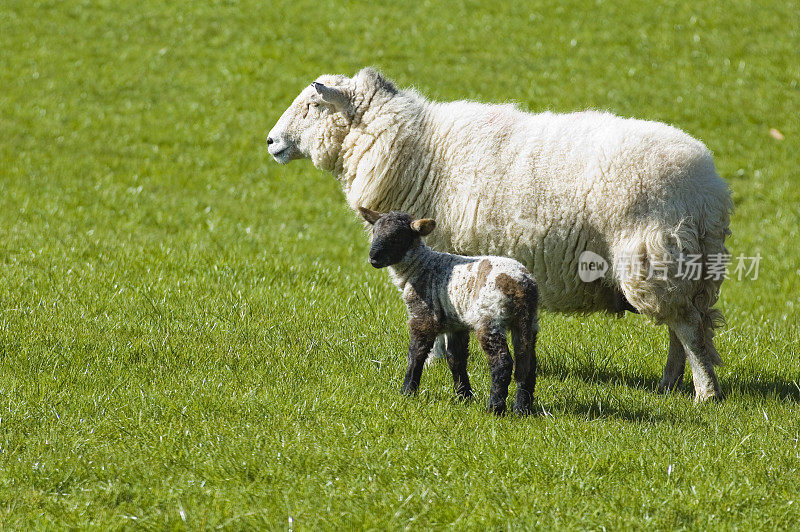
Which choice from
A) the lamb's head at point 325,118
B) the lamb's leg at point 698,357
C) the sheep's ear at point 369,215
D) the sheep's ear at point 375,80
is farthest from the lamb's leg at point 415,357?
the sheep's ear at point 375,80

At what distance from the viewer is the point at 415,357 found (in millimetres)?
5285

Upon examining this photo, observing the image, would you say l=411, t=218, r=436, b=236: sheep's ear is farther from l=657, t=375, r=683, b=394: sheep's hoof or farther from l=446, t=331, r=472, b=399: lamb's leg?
l=657, t=375, r=683, b=394: sheep's hoof

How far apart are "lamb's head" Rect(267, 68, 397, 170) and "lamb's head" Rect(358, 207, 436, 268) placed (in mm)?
1688

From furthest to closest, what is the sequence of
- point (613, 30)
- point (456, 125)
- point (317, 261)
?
point (613, 30)
point (317, 261)
point (456, 125)

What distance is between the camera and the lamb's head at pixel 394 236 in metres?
5.14

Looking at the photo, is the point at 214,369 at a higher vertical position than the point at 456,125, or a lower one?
lower

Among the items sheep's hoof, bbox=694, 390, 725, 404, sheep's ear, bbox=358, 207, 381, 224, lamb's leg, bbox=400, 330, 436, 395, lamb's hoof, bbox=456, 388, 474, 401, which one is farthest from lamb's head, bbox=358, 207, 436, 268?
sheep's hoof, bbox=694, 390, 725, 404

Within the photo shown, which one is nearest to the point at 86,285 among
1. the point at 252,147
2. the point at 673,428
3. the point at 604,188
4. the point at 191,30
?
the point at 604,188

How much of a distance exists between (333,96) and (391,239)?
76.2 inches

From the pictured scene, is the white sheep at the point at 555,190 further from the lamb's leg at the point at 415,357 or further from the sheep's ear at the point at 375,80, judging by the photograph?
the lamb's leg at the point at 415,357

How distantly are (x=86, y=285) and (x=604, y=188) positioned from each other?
4507 mm

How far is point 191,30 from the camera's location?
18.7 m

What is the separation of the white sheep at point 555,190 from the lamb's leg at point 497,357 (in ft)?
1.78

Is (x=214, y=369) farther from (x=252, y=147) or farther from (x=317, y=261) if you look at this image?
(x=252, y=147)
